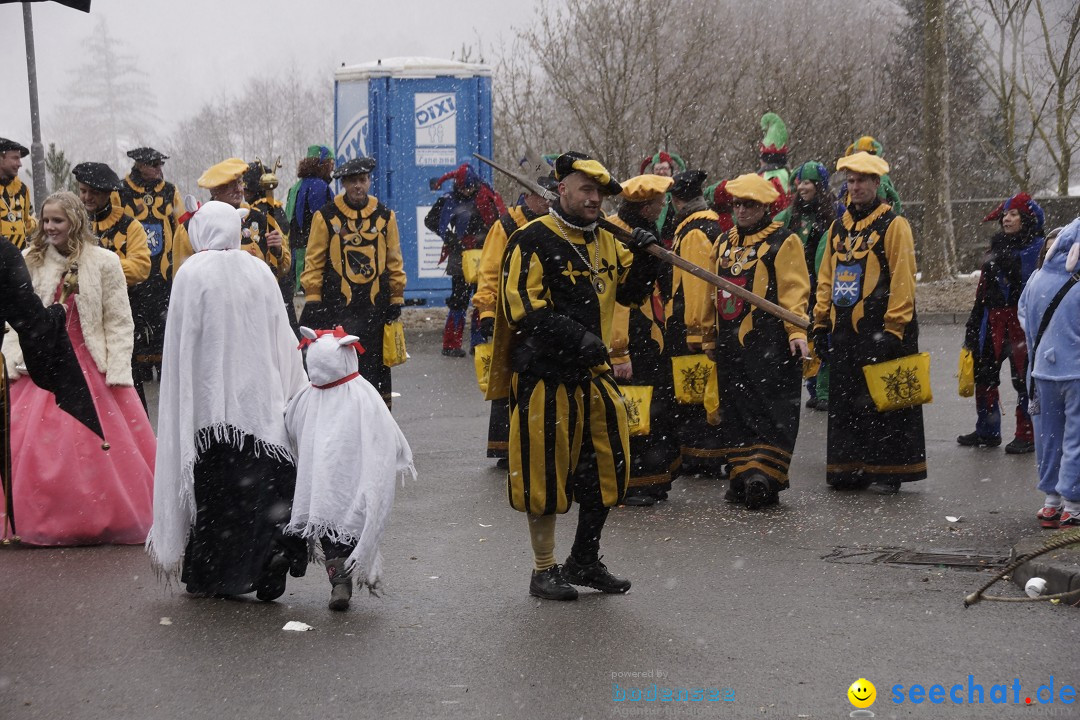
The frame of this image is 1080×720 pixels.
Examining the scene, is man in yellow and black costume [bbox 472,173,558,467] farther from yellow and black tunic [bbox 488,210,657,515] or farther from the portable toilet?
the portable toilet

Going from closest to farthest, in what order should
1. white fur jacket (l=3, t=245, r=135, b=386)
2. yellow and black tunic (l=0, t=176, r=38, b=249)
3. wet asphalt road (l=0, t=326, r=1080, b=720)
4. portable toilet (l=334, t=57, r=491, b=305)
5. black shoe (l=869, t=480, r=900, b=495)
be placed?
1. wet asphalt road (l=0, t=326, r=1080, b=720)
2. white fur jacket (l=3, t=245, r=135, b=386)
3. black shoe (l=869, t=480, r=900, b=495)
4. yellow and black tunic (l=0, t=176, r=38, b=249)
5. portable toilet (l=334, t=57, r=491, b=305)

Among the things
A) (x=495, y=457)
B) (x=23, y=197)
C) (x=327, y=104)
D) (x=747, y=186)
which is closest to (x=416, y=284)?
(x=23, y=197)

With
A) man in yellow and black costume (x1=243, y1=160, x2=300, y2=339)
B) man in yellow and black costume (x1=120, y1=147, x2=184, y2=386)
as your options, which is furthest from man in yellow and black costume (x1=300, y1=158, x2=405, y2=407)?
man in yellow and black costume (x1=243, y1=160, x2=300, y2=339)

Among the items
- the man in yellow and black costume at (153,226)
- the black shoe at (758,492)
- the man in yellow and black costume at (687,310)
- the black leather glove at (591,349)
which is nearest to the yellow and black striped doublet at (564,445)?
the black leather glove at (591,349)

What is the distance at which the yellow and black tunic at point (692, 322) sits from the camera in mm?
8828

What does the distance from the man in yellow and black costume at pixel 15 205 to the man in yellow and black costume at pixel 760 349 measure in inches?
259

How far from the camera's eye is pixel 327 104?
2399 inches

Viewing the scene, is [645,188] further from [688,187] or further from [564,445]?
[564,445]

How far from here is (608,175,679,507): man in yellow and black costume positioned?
8414mm

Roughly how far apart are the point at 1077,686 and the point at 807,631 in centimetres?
109

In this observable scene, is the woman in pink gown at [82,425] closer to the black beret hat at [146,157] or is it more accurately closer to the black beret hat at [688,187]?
the black beret hat at [688,187]

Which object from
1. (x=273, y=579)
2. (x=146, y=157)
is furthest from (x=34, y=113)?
(x=273, y=579)

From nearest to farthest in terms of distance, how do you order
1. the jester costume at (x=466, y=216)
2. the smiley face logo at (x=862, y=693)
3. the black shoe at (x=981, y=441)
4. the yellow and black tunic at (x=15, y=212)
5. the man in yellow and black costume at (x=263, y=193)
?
the smiley face logo at (x=862, y=693) → the black shoe at (x=981, y=441) → the yellow and black tunic at (x=15, y=212) → the man in yellow and black costume at (x=263, y=193) → the jester costume at (x=466, y=216)

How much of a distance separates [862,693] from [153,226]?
354 inches
